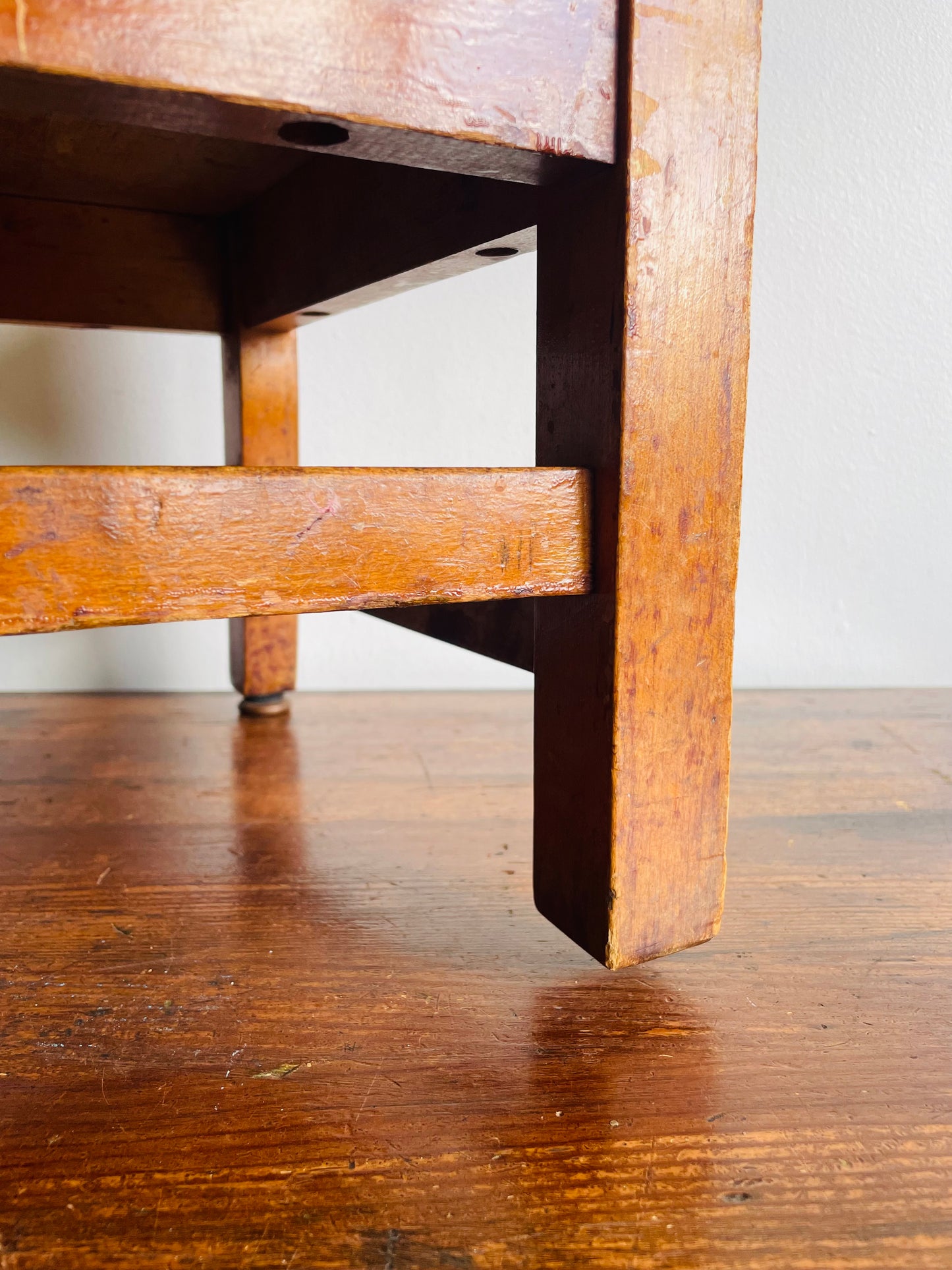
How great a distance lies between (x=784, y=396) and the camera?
1.59m

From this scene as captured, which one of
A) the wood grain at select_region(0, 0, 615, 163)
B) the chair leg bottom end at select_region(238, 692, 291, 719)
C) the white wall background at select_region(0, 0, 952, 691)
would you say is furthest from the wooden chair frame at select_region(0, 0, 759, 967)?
the white wall background at select_region(0, 0, 952, 691)

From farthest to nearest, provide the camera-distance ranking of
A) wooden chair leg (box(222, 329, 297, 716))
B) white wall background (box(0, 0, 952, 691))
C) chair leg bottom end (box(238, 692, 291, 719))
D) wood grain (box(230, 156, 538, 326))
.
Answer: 1. white wall background (box(0, 0, 952, 691))
2. chair leg bottom end (box(238, 692, 291, 719))
3. wooden chair leg (box(222, 329, 297, 716))
4. wood grain (box(230, 156, 538, 326))

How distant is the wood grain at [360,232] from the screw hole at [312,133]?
0.51 feet

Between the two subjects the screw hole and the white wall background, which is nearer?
the screw hole

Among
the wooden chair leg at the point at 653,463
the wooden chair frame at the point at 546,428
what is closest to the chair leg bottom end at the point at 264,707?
the wooden chair frame at the point at 546,428

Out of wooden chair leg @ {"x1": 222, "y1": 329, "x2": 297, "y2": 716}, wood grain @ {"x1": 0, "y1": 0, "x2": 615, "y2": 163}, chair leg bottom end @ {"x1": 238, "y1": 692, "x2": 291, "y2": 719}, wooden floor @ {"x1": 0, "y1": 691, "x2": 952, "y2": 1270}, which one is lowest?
wooden floor @ {"x1": 0, "y1": 691, "x2": 952, "y2": 1270}

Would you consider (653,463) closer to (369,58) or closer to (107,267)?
(369,58)

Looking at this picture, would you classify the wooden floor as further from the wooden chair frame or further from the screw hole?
the screw hole

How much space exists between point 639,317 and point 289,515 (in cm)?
22

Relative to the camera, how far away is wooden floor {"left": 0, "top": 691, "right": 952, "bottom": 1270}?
448mm

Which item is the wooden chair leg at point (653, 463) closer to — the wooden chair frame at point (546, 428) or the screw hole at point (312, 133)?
the wooden chair frame at point (546, 428)

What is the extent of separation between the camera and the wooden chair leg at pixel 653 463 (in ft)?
1.86

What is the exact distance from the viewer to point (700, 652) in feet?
2.07

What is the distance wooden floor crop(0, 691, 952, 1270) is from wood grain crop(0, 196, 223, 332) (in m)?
0.50
